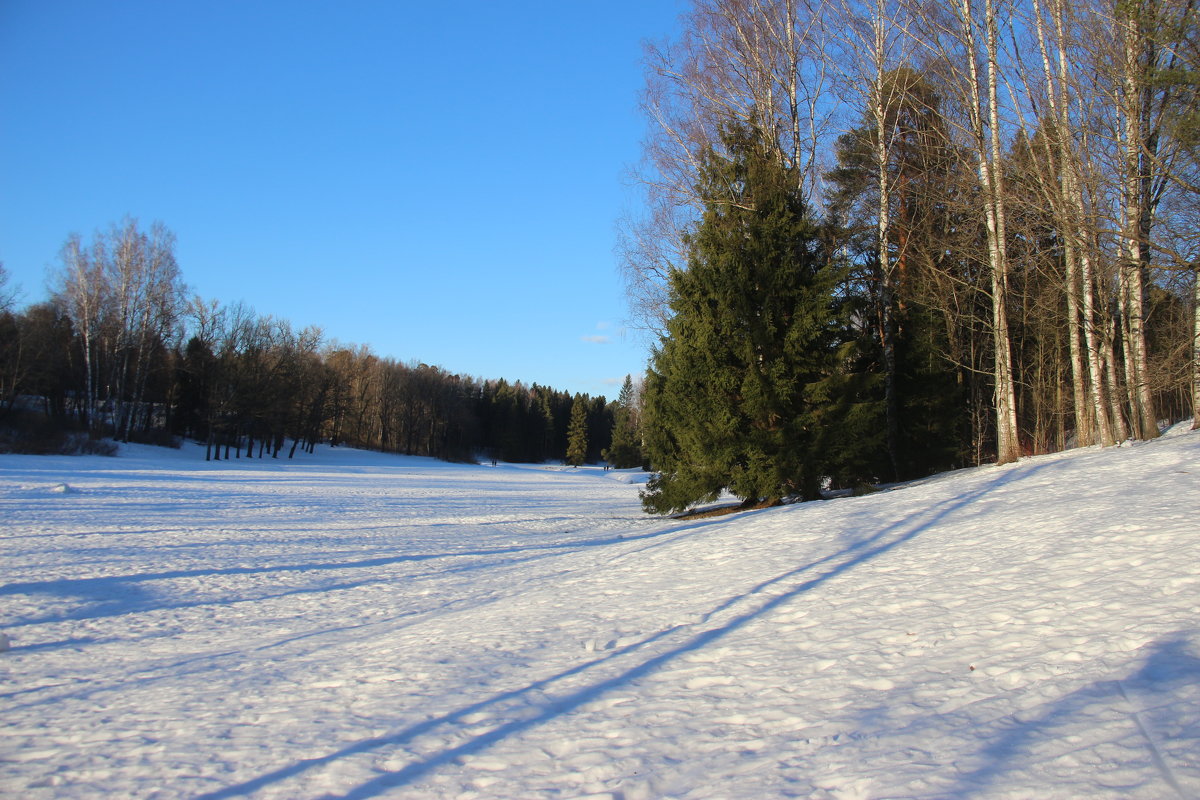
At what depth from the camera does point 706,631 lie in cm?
618

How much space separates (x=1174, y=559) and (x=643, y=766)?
490 cm

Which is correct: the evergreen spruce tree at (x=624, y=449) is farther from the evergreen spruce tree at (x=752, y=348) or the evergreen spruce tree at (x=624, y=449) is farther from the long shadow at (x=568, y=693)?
the long shadow at (x=568, y=693)

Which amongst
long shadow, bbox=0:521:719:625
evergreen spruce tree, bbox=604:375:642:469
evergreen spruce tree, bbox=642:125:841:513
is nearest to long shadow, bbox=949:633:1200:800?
long shadow, bbox=0:521:719:625

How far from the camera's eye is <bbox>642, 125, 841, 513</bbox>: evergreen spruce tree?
1423cm

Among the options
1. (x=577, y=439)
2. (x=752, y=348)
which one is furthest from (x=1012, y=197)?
(x=577, y=439)

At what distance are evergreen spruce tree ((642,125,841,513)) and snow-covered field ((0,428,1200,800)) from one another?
10.8 ft

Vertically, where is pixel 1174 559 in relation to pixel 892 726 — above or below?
above

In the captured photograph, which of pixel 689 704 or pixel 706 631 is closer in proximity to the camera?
pixel 689 704

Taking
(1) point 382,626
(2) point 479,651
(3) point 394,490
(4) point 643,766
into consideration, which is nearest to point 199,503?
(3) point 394,490

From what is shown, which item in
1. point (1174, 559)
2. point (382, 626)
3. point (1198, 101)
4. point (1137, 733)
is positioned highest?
point (1198, 101)

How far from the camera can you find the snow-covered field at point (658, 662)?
3.54 meters

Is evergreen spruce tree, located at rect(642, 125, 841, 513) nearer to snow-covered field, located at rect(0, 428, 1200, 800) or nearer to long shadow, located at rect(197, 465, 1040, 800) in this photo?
snow-covered field, located at rect(0, 428, 1200, 800)

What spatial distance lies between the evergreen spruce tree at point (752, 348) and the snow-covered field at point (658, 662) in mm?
3280

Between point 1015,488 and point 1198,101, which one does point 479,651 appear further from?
point 1198,101
